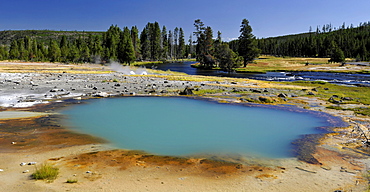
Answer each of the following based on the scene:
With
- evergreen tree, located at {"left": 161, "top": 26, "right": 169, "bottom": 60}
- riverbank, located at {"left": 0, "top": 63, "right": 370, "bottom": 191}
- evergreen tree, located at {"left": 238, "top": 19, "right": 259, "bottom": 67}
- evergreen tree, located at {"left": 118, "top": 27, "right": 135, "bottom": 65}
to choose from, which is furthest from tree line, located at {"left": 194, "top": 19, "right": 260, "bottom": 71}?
riverbank, located at {"left": 0, "top": 63, "right": 370, "bottom": 191}

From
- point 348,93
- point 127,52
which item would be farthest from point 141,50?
point 348,93

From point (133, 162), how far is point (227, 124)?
8118mm

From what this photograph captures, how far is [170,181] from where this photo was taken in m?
7.02

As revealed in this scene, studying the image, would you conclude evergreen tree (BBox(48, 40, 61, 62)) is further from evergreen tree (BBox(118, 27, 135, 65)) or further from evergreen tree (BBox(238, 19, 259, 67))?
evergreen tree (BBox(238, 19, 259, 67))

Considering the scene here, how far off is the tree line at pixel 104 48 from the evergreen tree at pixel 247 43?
126 ft

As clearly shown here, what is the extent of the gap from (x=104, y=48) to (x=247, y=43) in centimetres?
5550

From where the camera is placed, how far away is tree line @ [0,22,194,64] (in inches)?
3959

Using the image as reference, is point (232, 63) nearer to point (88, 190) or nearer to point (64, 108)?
point (64, 108)

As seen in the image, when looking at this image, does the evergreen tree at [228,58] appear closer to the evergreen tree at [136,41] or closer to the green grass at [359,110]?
the evergreen tree at [136,41]

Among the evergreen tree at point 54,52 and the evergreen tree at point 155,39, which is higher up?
the evergreen tree at point 155,39

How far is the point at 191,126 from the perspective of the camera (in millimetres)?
14875

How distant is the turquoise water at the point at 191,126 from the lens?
10.9 metres

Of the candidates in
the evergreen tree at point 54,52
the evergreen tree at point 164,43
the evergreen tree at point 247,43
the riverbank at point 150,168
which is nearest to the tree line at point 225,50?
the evergreen tree at point 247,43

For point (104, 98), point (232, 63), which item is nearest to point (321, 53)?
point (232, 63)
